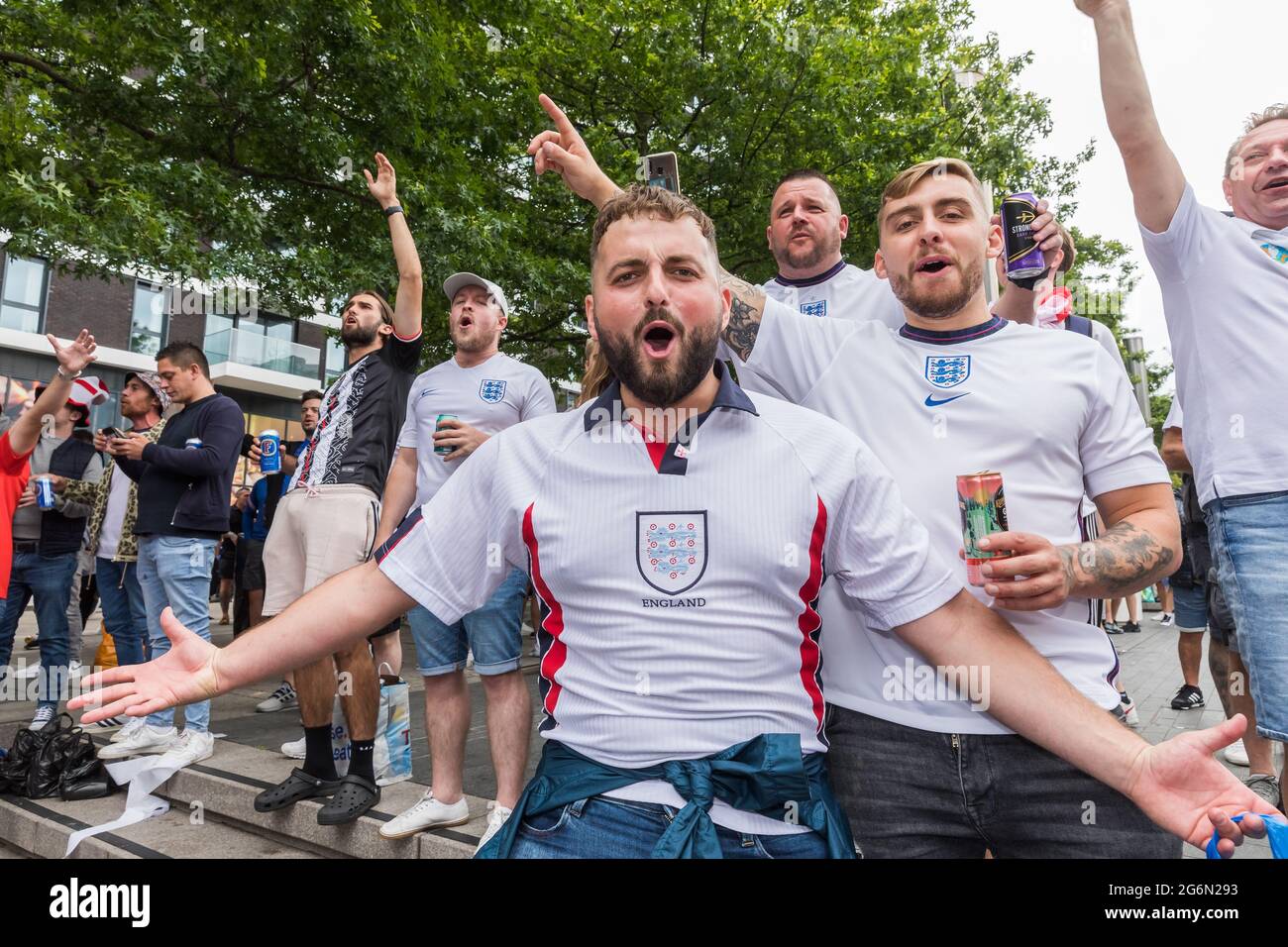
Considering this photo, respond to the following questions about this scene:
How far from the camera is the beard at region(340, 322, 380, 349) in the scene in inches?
199

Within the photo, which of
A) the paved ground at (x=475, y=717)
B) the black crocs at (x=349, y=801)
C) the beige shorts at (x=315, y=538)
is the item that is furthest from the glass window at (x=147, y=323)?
the black crocs at (x=349, y=801)

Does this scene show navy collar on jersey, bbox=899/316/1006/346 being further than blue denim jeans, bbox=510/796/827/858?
Yes

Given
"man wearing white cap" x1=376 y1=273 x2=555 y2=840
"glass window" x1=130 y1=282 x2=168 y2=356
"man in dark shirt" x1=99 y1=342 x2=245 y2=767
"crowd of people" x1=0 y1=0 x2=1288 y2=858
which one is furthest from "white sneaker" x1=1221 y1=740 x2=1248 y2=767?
"glass window" x1=130 y1=282 x2=168 y2=356

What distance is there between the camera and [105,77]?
28.7ft

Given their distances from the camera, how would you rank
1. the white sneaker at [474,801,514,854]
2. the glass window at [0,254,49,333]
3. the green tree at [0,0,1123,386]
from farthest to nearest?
1. the glass window at [0,254,49,333]
2. the green tree at [0,0,1123,386]
3. the white sneaker at [474,801,514,854]

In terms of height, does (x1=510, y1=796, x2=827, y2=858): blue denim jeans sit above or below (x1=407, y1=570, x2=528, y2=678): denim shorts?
below

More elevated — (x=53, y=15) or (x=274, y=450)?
(x=53, y=15)

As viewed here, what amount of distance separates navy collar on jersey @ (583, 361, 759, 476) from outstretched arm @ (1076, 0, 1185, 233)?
1.30 metres

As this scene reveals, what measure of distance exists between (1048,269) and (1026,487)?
1.03 meters

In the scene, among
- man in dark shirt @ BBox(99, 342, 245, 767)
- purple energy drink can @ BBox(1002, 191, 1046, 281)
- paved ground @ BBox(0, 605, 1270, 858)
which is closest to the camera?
purple energy drink can @ BBox(1002, 191, 1046, 281)

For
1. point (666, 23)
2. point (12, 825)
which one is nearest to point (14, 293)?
point (666, 23)

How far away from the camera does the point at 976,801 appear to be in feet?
6.45

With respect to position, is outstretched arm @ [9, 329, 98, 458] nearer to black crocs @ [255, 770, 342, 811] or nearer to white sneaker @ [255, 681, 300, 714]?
white sneaker @ [255, 681, 300, 714]
